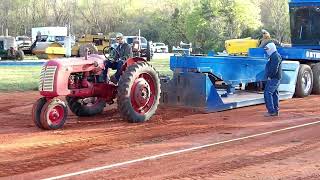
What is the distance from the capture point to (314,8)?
1647 cm

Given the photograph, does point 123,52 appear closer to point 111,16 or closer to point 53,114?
point 53,114

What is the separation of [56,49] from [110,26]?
136ft

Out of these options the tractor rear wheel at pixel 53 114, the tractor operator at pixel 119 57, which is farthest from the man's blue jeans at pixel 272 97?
the tractor rear wheel at pixel 53 114

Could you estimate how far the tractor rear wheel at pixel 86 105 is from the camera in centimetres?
1070

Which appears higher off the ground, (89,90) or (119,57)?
(119,57)

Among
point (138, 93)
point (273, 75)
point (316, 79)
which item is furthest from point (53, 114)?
point (316, 79)

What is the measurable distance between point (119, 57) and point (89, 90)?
3.58 ft

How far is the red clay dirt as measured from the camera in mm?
6270

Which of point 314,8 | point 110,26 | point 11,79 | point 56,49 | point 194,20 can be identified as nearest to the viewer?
point 314,8

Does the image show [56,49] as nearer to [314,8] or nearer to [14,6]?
[314,8]

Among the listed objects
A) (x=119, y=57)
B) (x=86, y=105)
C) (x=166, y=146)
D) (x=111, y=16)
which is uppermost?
(x=111, y=16)

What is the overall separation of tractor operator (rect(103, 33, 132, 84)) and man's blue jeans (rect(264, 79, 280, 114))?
9.64 feet

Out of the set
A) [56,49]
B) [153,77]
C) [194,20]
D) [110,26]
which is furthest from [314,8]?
[110,26]

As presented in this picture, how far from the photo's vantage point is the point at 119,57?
10.5m
